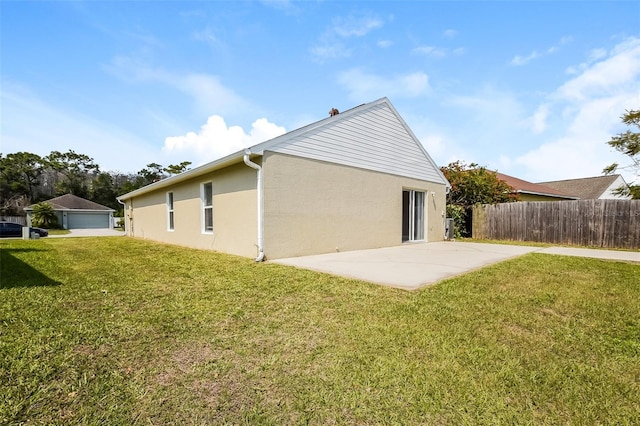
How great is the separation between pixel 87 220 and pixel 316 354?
→ 4195 centimetres

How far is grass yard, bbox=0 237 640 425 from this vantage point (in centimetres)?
186

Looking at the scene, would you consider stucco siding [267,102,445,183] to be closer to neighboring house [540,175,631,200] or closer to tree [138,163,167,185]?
neighboring house [540,175,631,200]

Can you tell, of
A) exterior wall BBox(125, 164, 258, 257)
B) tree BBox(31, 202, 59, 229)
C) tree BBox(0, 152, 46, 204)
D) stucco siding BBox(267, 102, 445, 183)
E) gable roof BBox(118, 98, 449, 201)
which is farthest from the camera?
tree BBox(0, 152, 46, 204)

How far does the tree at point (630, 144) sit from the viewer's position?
1717cm

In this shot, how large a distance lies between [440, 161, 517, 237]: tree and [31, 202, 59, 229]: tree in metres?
36.2

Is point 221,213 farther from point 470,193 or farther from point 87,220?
point 87,220

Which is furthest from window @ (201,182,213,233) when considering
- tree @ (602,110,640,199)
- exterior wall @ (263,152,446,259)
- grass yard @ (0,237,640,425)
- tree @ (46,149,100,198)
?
tree @ (46,149,100,198)

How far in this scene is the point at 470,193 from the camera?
15.5 m

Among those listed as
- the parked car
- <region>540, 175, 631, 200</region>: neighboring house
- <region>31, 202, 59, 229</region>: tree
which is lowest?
the parked car

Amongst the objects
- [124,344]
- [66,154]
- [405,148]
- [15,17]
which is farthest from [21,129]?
[66,154]

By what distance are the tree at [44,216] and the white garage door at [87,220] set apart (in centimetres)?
294

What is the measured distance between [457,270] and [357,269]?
2031 mm

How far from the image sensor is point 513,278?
5.44m

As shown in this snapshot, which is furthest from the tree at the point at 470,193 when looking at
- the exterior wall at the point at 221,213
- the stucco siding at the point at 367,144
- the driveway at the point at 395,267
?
the exterior wall at the point at 221,213
